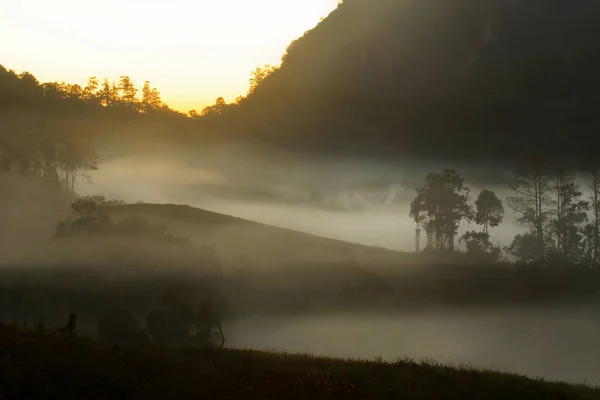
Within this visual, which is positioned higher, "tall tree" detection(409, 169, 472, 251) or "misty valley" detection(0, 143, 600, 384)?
"tall tree" detection(409, 169, 472, 251)

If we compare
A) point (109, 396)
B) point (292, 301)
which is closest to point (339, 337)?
point (292, 301)

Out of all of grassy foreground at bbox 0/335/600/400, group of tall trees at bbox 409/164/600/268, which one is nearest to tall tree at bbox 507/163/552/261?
group of tall trees at bbox 409/164/600/268

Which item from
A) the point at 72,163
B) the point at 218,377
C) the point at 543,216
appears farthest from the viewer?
the point at 72,163

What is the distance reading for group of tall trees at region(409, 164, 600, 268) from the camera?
159875mm

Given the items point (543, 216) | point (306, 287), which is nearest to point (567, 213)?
point (543, 216)

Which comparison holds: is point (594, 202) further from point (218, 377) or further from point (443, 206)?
point (218, 377)

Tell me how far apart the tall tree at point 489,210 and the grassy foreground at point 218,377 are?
110 metres

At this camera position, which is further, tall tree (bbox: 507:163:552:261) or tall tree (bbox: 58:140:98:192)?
tall tree (bbox: 58:140:98:192)

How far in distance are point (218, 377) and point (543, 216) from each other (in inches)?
5197

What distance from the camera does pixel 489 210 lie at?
541 ft

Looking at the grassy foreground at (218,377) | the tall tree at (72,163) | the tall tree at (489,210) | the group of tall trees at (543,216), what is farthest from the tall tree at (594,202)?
the tall tree at (72,163)

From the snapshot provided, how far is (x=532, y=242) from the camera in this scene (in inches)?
6319

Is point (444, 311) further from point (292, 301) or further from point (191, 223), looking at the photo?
point (191, 223)

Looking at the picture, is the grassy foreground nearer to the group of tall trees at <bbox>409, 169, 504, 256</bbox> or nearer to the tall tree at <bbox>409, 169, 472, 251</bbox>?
the group of tall trees at <bbox>409, 169, 504, 256</bbox>
